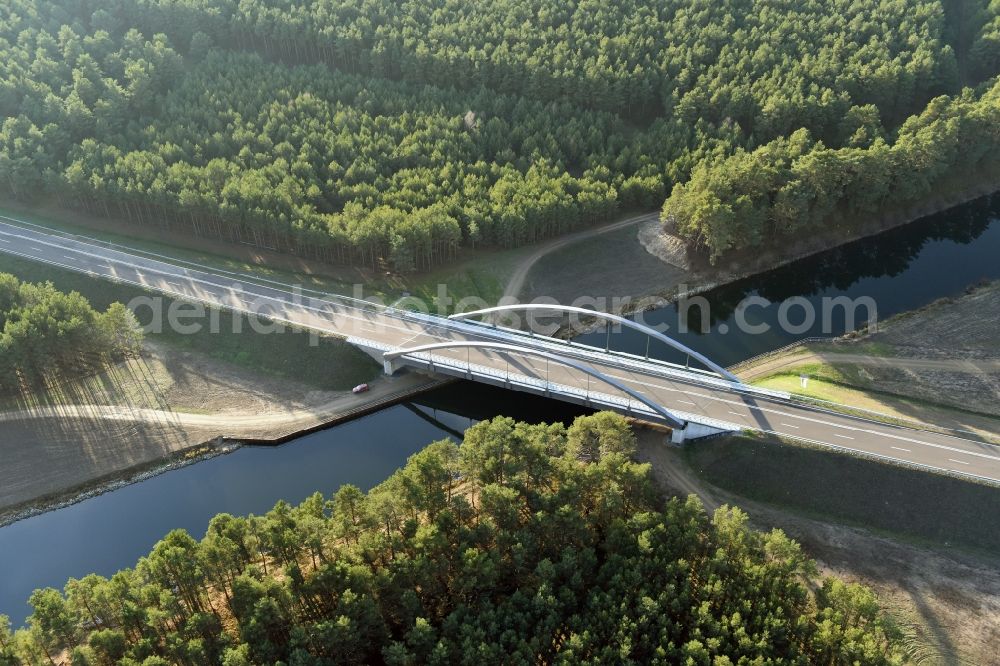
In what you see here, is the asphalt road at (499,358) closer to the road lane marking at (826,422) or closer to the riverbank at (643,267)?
the road lane marking at (826,422)

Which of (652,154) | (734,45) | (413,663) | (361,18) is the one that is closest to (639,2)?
(734,45)

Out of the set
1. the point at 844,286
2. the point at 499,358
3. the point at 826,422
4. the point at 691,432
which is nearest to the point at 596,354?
the point at 499,358

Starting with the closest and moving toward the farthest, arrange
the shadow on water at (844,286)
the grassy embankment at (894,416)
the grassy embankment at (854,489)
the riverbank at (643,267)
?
the grassy embankment at (854,489) < the grassy embankment at (894,416) < the shadow on water at (844,286) < the riverbank at (643,267)

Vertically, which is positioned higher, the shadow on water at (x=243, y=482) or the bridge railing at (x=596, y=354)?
the bridge railing at (x=596, y=354)

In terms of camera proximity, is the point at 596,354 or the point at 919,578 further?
the point at 596,354

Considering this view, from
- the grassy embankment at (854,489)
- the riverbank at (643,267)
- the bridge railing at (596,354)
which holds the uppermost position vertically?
the riverbank at (643,267)

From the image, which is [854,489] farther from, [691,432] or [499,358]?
[499,358]

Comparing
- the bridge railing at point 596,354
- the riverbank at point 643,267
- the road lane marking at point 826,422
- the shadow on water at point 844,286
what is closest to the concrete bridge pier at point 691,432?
the road lane marking at point 826,422

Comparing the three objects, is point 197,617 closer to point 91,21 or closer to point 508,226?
point 508,226
